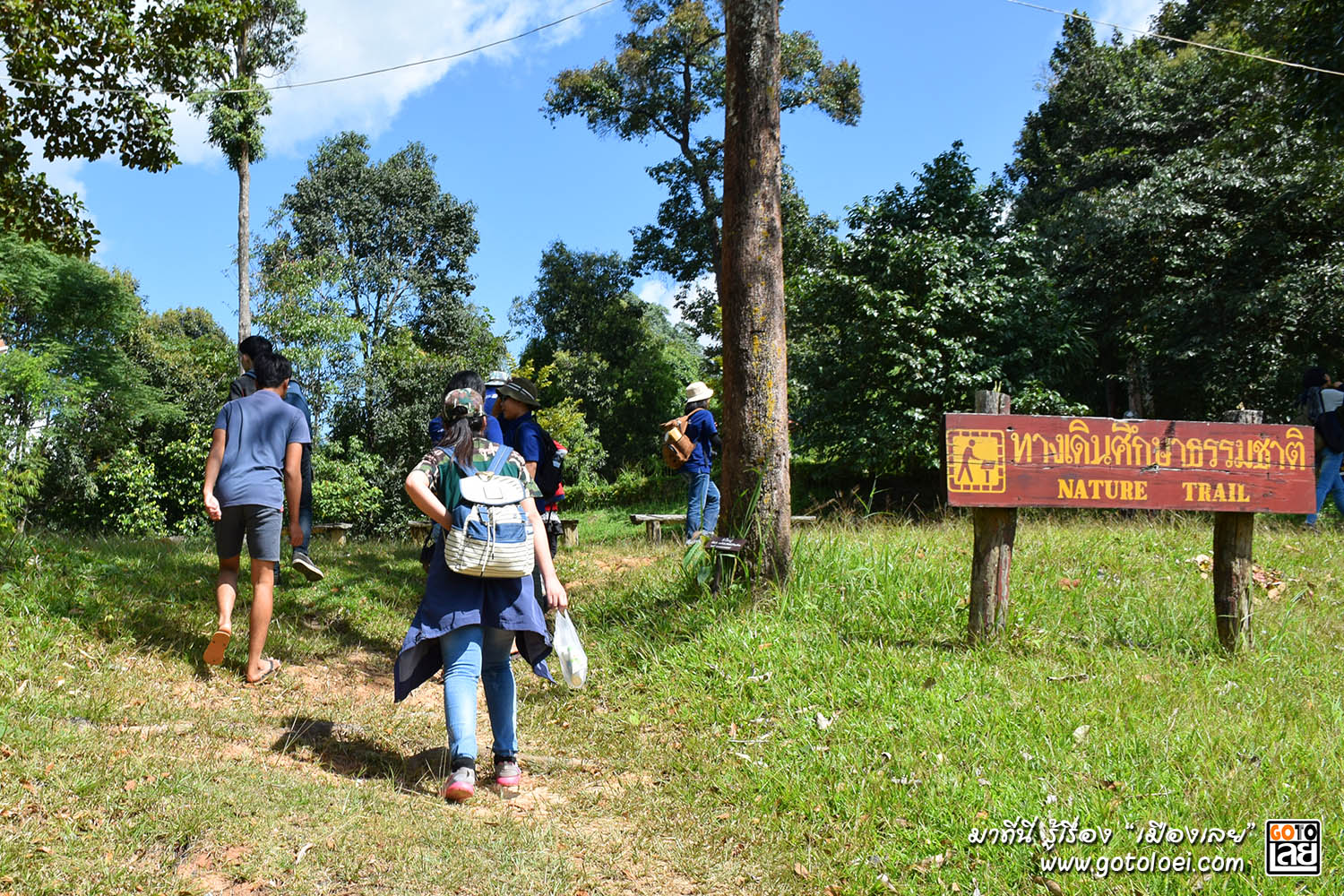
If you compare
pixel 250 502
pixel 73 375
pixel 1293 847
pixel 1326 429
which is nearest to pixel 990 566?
pixel 1293 847

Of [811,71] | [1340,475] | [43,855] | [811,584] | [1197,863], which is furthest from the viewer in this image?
[811,71]

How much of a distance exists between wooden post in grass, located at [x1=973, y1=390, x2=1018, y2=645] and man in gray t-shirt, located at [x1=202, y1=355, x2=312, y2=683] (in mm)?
4109

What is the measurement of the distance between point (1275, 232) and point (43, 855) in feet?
57.8

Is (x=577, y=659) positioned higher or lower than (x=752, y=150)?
lower

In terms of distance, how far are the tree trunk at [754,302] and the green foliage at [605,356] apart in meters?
21.8

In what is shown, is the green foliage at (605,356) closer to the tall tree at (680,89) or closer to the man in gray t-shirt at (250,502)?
the tall tree at (680,89)

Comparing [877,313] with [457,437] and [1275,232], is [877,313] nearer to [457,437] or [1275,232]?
[1275,232]

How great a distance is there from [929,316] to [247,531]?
10.7 m

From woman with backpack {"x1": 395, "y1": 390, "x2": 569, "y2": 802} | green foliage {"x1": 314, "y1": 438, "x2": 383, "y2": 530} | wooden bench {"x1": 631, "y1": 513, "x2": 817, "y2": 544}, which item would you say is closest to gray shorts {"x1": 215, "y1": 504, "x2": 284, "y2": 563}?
woman with backpack {"x1": 395, "y1": 390, "x2": 569, "y2": 802}

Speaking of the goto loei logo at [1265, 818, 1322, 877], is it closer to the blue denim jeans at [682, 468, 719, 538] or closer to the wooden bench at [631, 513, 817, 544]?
the blue denim jeans at [682, 468, 719, 538]

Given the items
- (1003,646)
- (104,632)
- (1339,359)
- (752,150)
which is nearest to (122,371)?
(104,632)

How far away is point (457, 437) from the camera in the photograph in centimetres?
379

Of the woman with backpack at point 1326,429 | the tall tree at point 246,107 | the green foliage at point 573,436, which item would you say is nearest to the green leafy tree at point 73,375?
the tall tree at point 246,107

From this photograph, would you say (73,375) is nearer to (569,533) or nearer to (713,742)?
(569,533)
